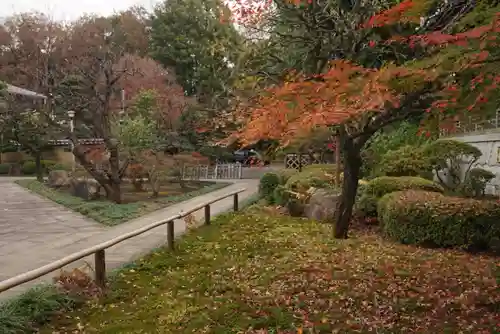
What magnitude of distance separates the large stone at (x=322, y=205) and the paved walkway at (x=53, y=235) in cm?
276

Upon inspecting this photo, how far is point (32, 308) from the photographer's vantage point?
5148 millimetres

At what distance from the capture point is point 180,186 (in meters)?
22.5

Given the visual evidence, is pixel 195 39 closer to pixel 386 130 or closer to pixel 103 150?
pixel 103 150

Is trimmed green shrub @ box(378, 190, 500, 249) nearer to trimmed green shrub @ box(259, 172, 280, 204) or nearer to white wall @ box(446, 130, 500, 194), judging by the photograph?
white wall @ box(446, 130, 500, 194)

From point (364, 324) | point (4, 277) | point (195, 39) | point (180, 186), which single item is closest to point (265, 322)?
point (364, 324)

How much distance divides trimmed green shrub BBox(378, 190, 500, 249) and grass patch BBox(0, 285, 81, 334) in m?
5.54

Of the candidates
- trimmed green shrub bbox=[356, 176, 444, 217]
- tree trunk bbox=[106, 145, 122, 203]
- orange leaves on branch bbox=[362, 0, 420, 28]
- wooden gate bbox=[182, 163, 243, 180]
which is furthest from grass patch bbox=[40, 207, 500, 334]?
wooden gate bbox=[182, 163, 243, 180]

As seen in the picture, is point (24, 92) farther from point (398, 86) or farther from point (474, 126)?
Answer: point (398, 86)

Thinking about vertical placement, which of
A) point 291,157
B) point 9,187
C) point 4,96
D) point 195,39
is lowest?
point 9,187

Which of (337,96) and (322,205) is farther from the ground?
(337,96)

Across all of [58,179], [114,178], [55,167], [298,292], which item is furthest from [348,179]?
[55,167]

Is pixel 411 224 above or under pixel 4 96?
under

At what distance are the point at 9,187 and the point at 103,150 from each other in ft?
21.8

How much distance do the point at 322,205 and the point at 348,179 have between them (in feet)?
9.82
